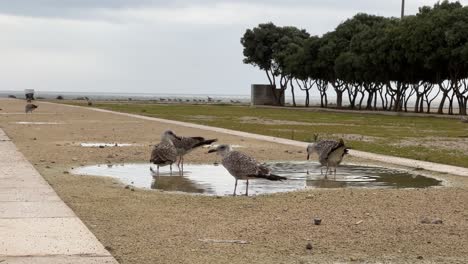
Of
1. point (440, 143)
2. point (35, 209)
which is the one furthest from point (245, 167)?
point (440, 143)

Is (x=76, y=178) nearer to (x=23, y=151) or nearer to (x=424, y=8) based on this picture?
(x=23, y=151)

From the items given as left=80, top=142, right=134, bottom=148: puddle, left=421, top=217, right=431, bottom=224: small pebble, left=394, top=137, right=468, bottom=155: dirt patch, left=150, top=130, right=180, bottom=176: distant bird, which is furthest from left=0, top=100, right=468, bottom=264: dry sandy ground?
left=394, top=137, right=468, bottom=155: dirt patch

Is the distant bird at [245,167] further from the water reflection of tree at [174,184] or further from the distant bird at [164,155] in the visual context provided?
the distant bird at [164,155]

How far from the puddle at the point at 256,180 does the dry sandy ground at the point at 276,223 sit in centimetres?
87

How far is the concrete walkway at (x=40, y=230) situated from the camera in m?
7.37

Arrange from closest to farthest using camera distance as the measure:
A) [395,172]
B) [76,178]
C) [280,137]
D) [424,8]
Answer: [76,178] < [395,172] < [280,137] < [424,8]

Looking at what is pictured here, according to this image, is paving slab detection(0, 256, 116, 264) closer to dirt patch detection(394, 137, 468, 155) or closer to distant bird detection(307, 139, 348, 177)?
distant bird detection(307, 139, 348, 177)

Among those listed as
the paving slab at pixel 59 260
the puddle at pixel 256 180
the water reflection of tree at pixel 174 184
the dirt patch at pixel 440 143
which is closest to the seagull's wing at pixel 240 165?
the puddle at pixel 256 180

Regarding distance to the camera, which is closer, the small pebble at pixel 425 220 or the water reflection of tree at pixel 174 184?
the small pebble at pixel 425 220

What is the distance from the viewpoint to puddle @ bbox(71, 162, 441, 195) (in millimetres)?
13852

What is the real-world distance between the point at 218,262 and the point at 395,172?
10.1 metres

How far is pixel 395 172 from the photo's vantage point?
16766 millimetres

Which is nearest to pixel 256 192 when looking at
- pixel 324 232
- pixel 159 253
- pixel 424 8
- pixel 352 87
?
pixel 324 232

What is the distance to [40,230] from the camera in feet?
28.2
